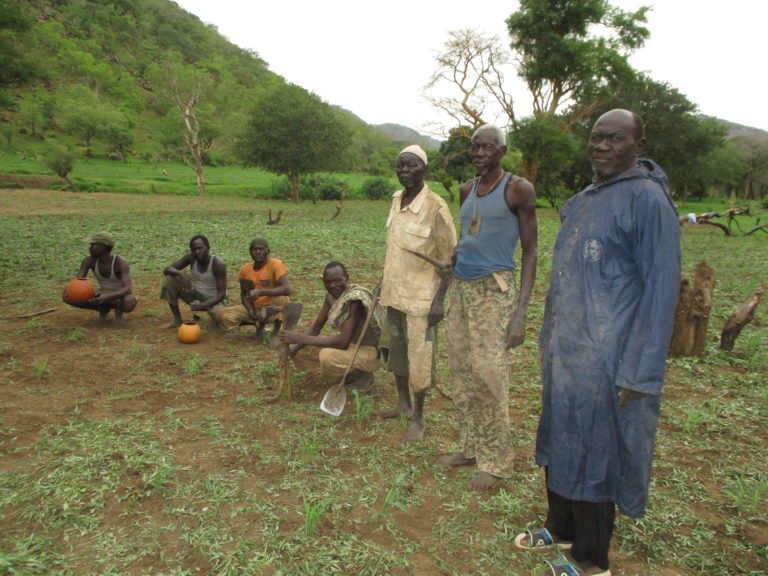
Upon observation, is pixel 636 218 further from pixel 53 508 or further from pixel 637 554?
pixel 53 508

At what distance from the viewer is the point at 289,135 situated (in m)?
26.3

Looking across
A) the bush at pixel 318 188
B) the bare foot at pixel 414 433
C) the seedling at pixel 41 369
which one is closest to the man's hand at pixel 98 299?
the seedling at pixel 41 369

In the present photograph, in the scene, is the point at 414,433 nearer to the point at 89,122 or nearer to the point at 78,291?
the point at 78,291

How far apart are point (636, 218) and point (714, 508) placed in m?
1.94

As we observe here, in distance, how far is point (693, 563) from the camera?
2275 mm

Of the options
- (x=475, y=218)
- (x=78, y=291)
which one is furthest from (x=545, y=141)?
(x=475, y=218)

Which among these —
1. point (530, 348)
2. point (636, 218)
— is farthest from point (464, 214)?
point (530, 348)

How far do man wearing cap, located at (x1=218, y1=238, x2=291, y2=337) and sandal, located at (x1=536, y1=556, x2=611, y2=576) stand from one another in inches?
135

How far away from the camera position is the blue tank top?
261cm

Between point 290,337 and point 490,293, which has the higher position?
point 490,293

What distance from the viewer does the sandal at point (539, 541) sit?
7.55ft

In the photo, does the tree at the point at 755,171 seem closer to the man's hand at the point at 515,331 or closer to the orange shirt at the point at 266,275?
the orange shirt at the point at 266,275

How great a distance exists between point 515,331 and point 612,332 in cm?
75

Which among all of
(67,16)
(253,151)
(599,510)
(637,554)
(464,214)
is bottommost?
(637,554)
